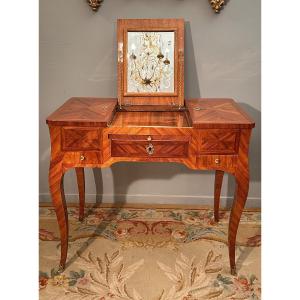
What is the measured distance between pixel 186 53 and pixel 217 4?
1.13 ft

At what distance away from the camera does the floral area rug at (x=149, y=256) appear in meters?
2.13

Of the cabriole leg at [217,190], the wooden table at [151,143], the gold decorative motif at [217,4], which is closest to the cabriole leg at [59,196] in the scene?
the wooden table at [151,143]

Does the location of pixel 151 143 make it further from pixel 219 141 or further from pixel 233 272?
pixel 233 272

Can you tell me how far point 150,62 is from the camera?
8.57 ft

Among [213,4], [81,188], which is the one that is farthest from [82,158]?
[213,4]

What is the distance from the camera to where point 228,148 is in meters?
2.09

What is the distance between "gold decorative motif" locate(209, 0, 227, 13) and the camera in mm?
2697

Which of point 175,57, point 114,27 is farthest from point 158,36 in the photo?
point 114,27

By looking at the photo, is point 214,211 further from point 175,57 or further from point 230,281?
point 175,57

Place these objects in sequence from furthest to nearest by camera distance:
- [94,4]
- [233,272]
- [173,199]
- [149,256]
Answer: [173,199], [94,4], [149,256], [233,272]

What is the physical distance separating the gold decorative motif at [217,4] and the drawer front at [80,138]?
1.19 metres
